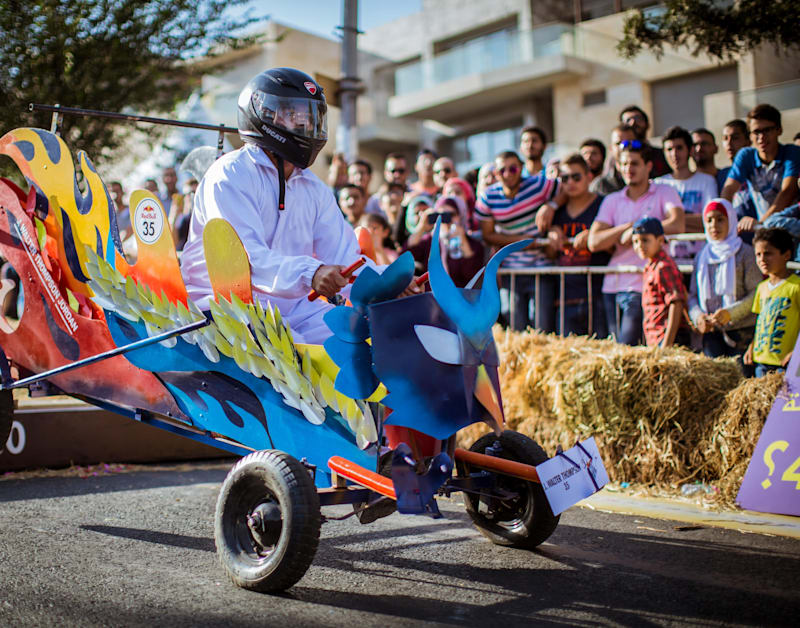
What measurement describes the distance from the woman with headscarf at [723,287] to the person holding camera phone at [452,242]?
1974 mm

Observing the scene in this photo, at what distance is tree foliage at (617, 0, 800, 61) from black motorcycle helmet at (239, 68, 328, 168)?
5.00 m

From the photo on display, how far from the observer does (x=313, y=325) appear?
3.74 m

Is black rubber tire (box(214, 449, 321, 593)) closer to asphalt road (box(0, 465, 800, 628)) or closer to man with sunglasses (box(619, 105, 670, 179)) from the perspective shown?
asphalt road (box(0, 465, 800, 628))

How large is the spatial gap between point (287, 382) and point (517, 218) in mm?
4474

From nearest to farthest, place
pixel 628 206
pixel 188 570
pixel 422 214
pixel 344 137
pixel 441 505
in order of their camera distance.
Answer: pixel 188 570, pixel 441 505, pixel 628 206, pixel 422 214, pixel 344 137

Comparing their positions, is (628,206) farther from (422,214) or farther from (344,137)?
(344,137)

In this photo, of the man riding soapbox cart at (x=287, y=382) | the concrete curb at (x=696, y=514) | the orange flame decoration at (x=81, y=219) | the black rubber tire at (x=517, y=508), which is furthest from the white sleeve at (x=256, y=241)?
the concrete curb at (x=696, y=514)

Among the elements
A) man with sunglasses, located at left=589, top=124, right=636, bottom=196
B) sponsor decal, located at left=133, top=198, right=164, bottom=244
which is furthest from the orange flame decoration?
man with sunglasses, located at left=589, top=124, right=636, bottom=196

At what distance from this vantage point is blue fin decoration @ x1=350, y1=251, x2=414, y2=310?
118 inches

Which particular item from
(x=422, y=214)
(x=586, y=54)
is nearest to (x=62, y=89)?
(x=422, y=214)

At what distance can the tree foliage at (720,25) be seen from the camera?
7.32 meters

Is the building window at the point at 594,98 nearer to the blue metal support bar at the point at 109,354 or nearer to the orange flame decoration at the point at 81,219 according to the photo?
the orange flame decoration at the point at 81,219

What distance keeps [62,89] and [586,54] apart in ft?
48.4

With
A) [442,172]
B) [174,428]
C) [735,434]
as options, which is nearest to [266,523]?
[174,428]
